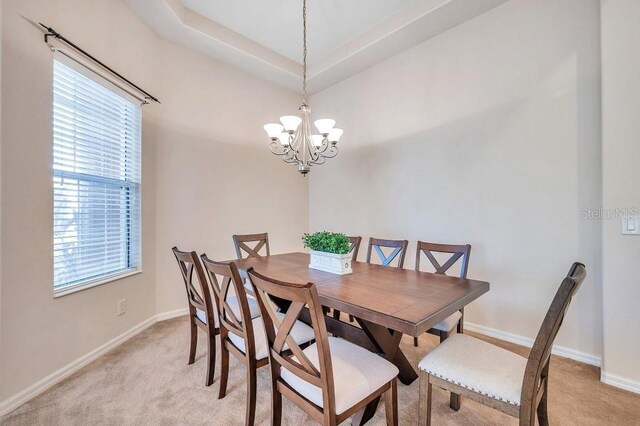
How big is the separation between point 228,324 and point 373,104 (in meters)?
3.09

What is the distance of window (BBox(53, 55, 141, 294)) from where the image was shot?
6.74 feet

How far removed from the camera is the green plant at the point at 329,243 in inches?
79.9

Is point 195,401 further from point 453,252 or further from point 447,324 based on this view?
point 453,252

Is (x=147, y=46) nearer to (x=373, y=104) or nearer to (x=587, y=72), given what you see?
(x=373, y=104)

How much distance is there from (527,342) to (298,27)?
392 cm

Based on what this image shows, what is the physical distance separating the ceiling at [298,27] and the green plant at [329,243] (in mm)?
2364

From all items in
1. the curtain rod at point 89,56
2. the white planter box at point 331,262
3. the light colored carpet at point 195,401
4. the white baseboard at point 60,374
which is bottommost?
the light colored carpet at point 195,401

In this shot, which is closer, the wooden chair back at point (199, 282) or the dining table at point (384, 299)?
the dining table at point (384, 299)

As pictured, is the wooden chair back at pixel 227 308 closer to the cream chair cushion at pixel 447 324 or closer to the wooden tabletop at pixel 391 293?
the wooden tabletop at pixel 391 293

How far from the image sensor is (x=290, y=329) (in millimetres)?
1200

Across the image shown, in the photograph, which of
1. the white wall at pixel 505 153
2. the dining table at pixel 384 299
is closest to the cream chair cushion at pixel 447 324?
the dining table at pixel 384 299

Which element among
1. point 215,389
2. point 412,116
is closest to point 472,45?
point 412,116

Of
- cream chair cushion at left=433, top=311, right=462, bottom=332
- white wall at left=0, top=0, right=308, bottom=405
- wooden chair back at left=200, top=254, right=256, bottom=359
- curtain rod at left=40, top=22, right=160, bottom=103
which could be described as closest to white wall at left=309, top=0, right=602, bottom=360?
cream chair cushion at left=433, top=311, right=462, bottom=332

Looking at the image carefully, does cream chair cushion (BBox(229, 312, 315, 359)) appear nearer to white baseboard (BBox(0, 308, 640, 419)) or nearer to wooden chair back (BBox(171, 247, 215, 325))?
wooden chair back (BBox(171, 247, 215, 325))
